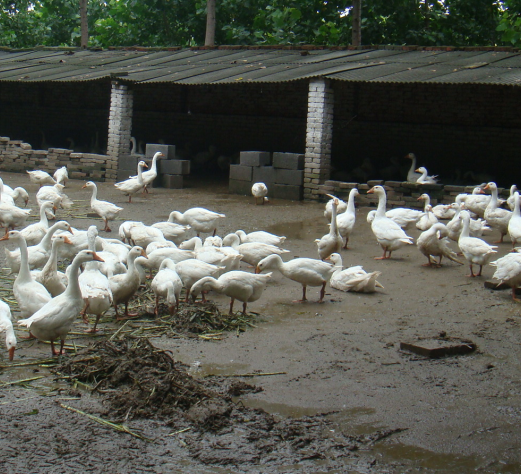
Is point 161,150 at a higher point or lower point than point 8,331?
higher

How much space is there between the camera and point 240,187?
16625 millimetres

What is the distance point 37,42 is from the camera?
1307 inches

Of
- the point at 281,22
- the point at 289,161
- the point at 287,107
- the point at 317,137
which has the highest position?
the point at 281,22

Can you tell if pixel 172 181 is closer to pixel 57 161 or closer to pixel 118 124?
pixel 118 124

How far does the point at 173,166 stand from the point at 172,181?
0.39 metres

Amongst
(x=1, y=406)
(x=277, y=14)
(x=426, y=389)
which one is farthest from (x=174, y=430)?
(x=277, y=14)

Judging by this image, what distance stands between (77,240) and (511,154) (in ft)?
45.1

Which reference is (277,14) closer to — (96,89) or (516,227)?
(96,89)

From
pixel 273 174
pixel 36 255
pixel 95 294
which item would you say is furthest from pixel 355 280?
pixel 273 174

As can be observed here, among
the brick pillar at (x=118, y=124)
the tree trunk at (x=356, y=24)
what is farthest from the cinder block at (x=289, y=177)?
the tree trunk at (x=356, y=24)

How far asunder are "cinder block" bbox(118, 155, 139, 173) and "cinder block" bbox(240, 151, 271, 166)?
3.15 m

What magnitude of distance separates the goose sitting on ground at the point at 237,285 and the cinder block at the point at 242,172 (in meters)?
9.68

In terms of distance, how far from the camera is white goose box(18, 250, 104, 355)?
5.30 metres

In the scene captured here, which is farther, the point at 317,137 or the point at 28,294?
the point at 317,137
